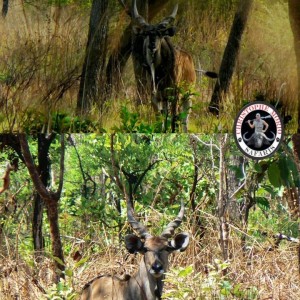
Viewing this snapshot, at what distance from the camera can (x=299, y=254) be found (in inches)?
340

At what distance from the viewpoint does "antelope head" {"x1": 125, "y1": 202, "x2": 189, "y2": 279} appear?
8375 millimetres

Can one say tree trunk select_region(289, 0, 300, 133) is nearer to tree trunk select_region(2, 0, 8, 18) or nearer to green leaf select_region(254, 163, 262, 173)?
green leaf select_region(254, 163, 262, 173)

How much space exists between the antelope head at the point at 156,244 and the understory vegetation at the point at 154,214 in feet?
0.30

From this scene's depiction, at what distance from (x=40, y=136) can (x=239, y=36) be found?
1439mm

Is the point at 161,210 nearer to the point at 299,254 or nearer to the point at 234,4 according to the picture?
the point at 299,254

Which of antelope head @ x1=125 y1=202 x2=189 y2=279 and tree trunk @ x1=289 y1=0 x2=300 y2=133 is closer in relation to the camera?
tree trunk @ x1=289 y1=0 x2=300 y2=133

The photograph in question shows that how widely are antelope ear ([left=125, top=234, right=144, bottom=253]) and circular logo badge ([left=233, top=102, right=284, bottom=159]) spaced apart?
92cm

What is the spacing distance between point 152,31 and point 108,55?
1.05ft

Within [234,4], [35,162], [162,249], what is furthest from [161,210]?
[234,4]

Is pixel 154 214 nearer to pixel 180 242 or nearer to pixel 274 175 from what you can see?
pixel 180 242

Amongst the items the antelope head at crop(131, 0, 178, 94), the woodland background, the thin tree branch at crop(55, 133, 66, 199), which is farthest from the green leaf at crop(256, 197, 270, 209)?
the thin tree branch at crop(55, 133, 66, 199)

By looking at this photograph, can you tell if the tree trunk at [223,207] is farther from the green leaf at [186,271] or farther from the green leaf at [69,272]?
the green leaf at [69,272]

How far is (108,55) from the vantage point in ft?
26.4

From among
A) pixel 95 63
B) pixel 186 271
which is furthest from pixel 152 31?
pixel 186 271
